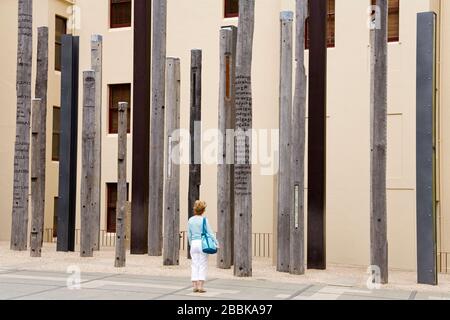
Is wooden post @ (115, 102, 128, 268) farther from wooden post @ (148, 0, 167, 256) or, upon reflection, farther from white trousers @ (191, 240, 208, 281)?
white trousers @ (191, 240, 208, 281)

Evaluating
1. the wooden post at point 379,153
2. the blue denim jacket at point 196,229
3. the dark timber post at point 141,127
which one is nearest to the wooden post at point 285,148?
the wooden post at point 379,153

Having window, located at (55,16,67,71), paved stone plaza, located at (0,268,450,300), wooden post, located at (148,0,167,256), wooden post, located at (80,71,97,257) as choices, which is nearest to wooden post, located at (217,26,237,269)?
paved stone plaza, located at (0,268,450,300)

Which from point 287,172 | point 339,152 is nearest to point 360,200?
point 339,152

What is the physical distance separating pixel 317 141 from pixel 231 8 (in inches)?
329

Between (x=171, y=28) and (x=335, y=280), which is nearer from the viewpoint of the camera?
(x=335, y=280)

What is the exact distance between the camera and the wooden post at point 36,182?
17719 millimetres

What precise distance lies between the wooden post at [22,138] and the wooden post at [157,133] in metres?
3.29

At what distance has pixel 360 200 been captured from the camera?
72.2 ft

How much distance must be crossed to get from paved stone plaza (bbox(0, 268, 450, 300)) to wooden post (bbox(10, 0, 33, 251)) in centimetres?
457

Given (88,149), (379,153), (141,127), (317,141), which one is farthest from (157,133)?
(379,153)

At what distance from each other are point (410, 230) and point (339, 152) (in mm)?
3078

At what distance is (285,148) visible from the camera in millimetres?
16547
